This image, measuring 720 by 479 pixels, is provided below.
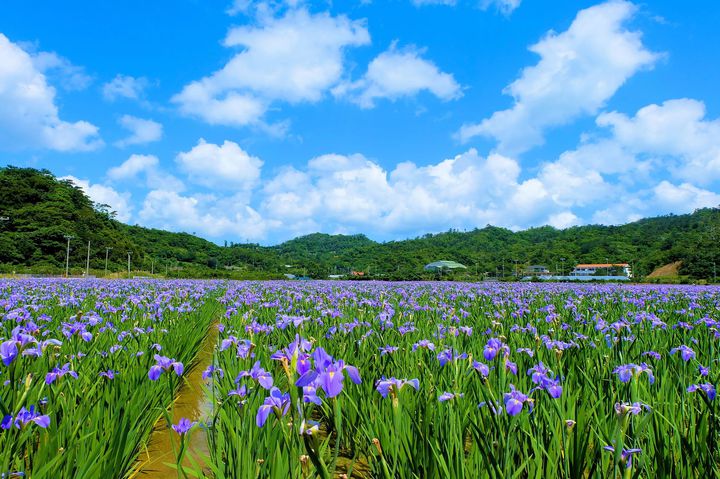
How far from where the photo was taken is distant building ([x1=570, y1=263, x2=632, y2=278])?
71.9 m

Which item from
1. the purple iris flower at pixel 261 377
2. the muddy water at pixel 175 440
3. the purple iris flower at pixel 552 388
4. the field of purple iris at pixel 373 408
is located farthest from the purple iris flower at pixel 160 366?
the purple iris flower at pixel 552 388

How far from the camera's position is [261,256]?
4171 inches

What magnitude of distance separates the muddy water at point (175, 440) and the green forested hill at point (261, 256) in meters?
48.5

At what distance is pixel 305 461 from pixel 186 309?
7.09 metres

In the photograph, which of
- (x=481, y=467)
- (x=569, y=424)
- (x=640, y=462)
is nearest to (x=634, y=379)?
(x=640, y=462)

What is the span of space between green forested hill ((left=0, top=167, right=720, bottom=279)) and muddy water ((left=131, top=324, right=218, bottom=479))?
1909 inches

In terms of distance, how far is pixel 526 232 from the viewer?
432 ft

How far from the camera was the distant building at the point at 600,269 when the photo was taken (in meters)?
71.9

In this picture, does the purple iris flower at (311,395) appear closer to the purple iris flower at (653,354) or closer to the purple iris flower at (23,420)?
the purple iris flower at (23,420)

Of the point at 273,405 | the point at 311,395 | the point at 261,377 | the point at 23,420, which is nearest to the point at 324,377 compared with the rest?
the point at 311,395

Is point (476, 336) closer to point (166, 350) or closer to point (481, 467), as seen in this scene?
point (481, 467)

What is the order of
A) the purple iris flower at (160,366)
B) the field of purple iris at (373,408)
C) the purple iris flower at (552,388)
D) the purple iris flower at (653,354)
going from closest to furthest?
the field of purple iris at (373,408), the purple iris flower at (552,388), the purple iris flower at (160,366), the purple iris flower at (653,354)

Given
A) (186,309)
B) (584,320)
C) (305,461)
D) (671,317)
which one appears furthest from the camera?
(186,309)

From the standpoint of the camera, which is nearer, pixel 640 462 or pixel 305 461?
pixel 305 461
